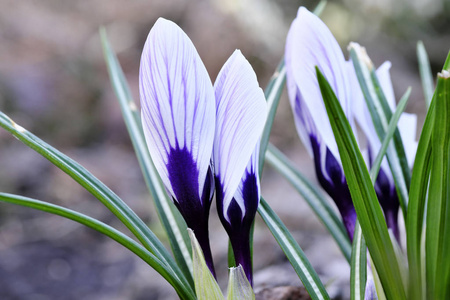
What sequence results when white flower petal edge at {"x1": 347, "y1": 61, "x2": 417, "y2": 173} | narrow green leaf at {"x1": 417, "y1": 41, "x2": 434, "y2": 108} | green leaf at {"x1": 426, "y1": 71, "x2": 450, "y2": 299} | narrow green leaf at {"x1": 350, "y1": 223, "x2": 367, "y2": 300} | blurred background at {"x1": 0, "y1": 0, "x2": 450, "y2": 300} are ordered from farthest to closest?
blurred background at {"x1": 0, "y1": 0, "x2": 450, "y2": 300} → narrow green leaf at {"x1": 417, "y1": 41, "x2": 434, "y2": 108} → white flower petal edge at {"x1": 347, "y1": 61, "x2": 417, "y2": 173} → narrow green leaf at {"x1": 350, "y1": 223, "x2": 367, "y2": 300} → green leaf at {"x1": 426, "y1": 71, "x2": 450, "y2": 299}

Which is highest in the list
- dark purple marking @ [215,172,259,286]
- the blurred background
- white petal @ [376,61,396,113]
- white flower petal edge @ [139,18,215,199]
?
the blurred background

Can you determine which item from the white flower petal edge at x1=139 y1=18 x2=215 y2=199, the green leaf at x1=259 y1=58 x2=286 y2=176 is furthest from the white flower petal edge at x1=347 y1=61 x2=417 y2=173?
the white flower petal edge at x1=139 y1=18 x2=215 y2=199

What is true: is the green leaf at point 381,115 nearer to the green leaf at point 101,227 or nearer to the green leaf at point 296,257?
the green leaf at point 296,257

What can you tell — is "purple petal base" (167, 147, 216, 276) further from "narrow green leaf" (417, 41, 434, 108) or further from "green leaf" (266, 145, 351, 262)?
"narrow green leaf" (417, 41, 434, 108)

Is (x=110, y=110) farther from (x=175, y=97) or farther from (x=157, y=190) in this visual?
(x=175, y=97)

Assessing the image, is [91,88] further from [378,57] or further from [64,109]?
[378,57]

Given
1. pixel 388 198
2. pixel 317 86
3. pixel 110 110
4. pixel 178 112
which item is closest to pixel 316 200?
pixel 388 198
